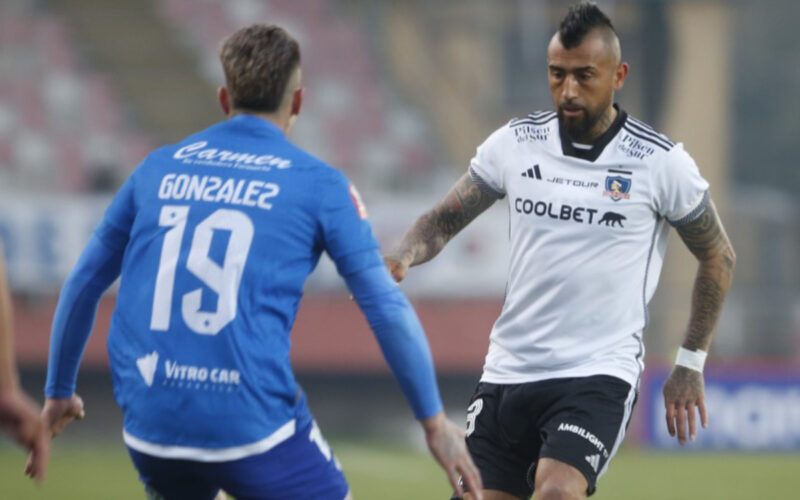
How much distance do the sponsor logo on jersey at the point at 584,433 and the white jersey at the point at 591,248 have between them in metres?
0.24

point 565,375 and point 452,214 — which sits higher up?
point 452,214

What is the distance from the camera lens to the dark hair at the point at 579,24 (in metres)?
5.21

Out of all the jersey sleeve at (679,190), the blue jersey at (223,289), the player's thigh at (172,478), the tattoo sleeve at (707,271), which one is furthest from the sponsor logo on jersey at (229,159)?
the tattoo sleeve at (707,271)

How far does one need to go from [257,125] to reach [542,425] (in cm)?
177

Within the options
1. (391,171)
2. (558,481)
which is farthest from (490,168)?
(391,171)

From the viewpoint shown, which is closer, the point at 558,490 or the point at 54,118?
the point at 558,490

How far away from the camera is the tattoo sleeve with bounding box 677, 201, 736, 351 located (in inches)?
209

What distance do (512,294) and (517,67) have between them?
1695 cm

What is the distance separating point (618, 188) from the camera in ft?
17.2

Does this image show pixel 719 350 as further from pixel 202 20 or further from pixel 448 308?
pixel 202 20

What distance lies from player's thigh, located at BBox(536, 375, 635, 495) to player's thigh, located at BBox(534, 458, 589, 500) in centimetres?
2

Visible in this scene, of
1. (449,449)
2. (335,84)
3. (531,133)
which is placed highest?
(531,133)

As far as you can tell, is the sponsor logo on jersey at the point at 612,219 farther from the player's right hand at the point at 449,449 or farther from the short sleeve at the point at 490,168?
the player's right hand at the point at 449,449

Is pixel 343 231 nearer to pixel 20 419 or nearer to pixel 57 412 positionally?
pixel 20 419
